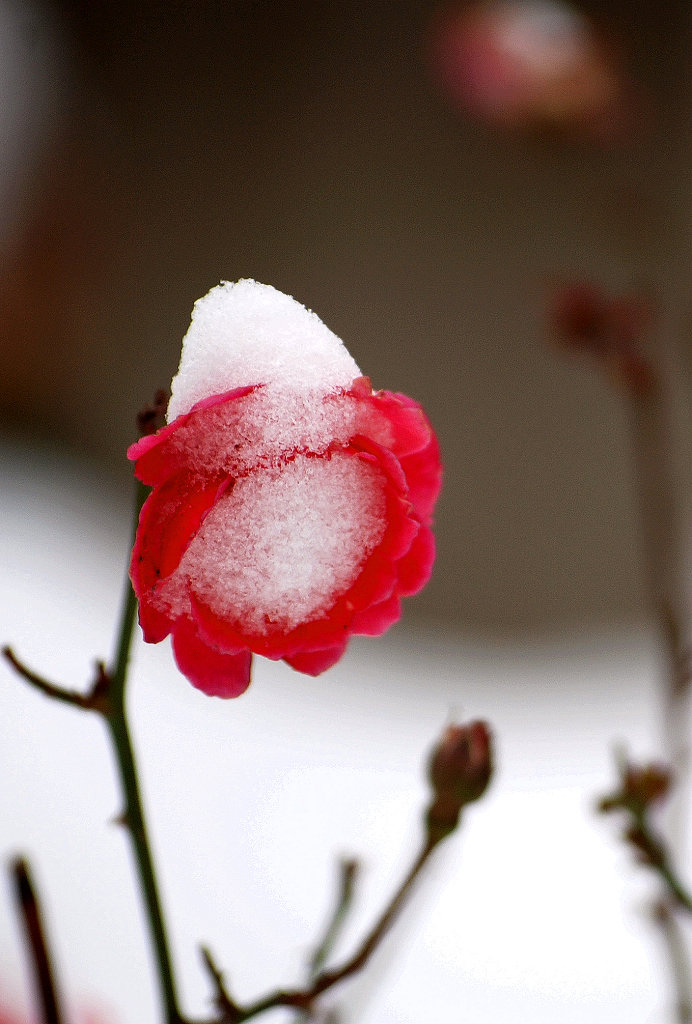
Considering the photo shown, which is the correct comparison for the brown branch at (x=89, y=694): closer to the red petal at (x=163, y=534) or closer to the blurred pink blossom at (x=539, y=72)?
the red petal at (x=163, y=534)

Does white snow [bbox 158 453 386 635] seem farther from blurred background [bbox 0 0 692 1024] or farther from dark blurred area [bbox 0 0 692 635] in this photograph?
dark blurred area [bbox 0 0 692 635]

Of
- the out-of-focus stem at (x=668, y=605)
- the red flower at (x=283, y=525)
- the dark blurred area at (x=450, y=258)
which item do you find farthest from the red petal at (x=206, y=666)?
the dark blurred area at (x=450, y=258)

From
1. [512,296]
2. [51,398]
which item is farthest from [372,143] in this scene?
[51,398]

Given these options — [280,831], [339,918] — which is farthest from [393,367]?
[339,918]

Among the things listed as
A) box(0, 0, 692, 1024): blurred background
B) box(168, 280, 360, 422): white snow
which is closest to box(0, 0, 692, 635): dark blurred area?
box(0, 0, 692, 1024): blurred background

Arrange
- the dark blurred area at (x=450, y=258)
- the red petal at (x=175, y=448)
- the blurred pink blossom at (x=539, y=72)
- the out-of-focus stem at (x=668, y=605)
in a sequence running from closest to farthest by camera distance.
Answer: the red petal at (x=175, y=448)
the out-of-focus stem at (x=668, y=605)
the blurred pink blossom at (x=539, y=72)
the dark blurred area at (x=450, y=258)

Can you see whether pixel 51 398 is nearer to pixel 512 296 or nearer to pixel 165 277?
pixel 165 277
